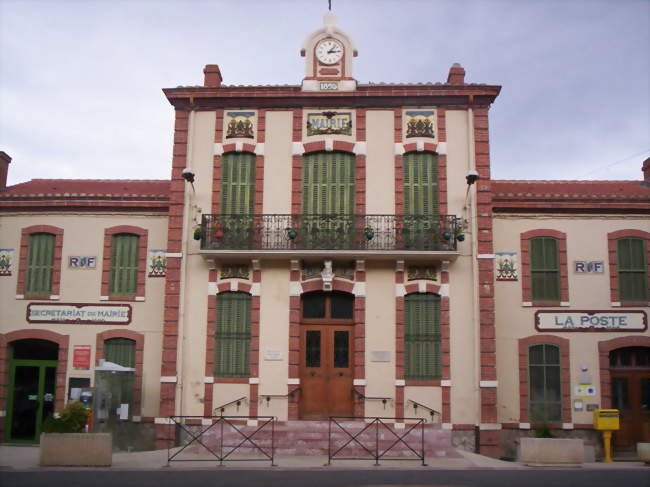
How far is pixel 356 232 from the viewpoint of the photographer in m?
17.4

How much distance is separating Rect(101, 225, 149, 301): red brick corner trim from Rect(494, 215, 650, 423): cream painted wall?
986 centimetres

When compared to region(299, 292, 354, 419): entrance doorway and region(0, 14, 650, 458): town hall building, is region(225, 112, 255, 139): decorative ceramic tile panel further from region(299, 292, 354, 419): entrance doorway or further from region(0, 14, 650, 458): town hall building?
region(299, 292, 354, 419): entrance doorway

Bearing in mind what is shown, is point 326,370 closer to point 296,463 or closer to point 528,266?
point 296,463

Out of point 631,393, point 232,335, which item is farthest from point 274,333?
point 631,393

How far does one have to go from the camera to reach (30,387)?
18.9m

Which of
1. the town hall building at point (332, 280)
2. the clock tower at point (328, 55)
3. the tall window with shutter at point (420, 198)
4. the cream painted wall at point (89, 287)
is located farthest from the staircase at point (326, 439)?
the clock tower at point (328, 55)

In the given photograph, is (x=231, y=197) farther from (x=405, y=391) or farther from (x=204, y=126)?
(x=405, y=391)

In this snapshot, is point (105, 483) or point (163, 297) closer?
point (105, 483)

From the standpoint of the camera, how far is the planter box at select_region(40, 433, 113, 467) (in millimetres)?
14141

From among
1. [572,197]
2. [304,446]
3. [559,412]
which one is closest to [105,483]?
[304,446]

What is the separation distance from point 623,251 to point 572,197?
206cm

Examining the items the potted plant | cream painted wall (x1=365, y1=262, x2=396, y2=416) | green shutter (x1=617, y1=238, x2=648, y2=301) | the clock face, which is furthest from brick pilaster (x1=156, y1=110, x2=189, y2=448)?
green shutter (x1=617, y1=238, x2=648, y2=301)

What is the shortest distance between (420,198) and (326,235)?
2753 mm

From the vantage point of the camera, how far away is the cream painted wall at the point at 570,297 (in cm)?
1791
